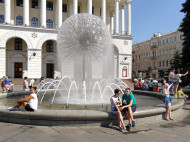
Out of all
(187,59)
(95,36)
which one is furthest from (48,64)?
(95,36)

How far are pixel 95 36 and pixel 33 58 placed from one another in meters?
23.9

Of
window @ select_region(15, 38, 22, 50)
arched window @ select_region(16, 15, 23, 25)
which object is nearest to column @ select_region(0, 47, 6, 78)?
window @ select_region(15, 38, 22, 50)

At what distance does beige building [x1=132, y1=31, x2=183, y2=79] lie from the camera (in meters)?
57.8

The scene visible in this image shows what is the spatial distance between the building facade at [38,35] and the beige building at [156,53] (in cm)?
2194

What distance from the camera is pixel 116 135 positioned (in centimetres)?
510

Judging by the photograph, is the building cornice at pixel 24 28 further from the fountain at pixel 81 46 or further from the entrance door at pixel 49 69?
the fountain at pixel 81 46

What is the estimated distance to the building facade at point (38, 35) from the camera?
102 feet

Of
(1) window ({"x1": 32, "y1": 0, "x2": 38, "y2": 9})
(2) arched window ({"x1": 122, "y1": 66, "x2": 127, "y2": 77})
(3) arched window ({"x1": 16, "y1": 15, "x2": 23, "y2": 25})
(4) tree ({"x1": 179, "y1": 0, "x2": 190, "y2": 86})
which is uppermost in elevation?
(1) window ({"x1": 32, "y1": 0, "x2": 38, "y2": 9})

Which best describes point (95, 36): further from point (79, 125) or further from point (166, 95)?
point (79, 125)

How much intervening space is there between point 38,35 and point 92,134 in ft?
98.4

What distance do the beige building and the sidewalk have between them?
174ft

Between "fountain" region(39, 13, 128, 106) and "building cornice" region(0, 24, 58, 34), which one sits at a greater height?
"building cornice" region(0, 24, 58, 34)

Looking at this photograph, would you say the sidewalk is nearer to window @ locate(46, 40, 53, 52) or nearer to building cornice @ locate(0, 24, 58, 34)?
building cornice @ locate(0, 24, 58, 34)

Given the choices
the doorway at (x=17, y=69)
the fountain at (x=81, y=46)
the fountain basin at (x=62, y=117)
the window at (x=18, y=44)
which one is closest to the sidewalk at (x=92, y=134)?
the fountain basin at (x=62, y=117)
